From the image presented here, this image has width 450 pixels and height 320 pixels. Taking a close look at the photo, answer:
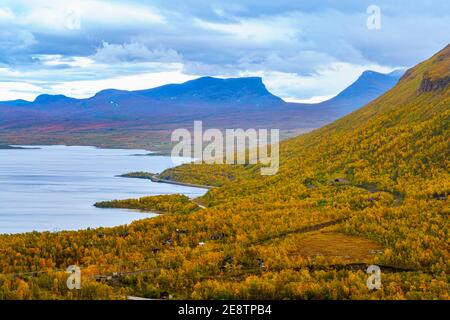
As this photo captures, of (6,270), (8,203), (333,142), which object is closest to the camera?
(6,270)

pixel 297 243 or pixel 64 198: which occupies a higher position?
pixel 297 243

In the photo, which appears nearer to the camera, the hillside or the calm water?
the hillside

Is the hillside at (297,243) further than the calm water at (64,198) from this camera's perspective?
No

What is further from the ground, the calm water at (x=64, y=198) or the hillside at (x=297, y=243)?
the hillside at (x=297, y=243)

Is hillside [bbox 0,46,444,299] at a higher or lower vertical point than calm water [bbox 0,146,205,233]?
higher

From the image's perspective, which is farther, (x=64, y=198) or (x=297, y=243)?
(x=64, y=198)
